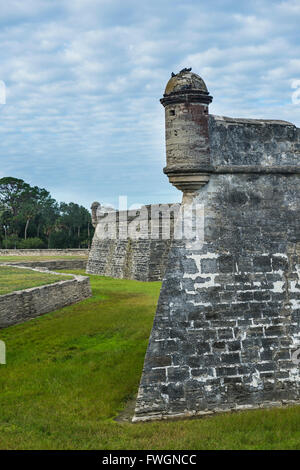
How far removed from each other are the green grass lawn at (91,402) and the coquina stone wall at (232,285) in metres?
0.49

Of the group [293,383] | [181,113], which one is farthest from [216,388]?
[181,113]

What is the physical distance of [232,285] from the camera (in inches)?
320

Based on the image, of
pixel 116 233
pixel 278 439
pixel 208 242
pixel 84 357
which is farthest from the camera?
pixel 116 233

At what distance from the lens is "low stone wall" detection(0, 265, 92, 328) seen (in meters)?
15.8

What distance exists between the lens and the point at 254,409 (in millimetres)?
7543

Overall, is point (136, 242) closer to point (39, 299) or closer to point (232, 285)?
point (39, 299)

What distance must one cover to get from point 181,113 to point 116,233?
91.1 ft

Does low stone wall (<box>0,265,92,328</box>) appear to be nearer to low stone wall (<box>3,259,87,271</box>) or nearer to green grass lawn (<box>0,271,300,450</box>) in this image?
green grass lawn (<box>0,271,300,450</box>)

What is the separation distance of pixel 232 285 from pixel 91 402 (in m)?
3.07

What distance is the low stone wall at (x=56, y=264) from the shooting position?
3586 cm

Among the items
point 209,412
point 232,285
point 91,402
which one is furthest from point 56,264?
point 209,412

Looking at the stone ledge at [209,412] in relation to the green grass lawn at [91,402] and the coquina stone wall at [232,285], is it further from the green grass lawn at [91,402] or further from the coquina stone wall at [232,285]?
the green grass lawn at [91,402]

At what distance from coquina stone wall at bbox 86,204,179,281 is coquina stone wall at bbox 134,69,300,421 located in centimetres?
2114
